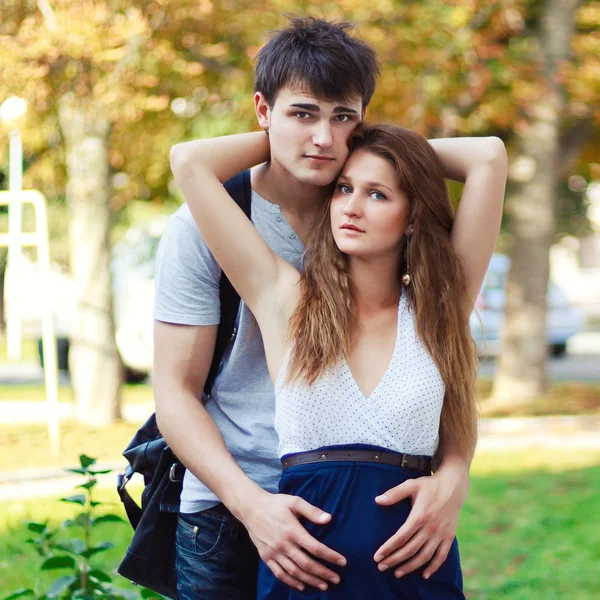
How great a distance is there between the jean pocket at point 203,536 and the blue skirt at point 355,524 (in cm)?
27

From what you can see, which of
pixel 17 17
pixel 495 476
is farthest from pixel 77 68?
pixel 495 476

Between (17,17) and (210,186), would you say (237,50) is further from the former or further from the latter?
(210,186)

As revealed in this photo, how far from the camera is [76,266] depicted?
9.17m

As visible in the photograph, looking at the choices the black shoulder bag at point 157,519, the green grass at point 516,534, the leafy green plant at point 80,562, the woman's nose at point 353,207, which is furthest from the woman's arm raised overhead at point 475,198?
the green grass at point 516,534

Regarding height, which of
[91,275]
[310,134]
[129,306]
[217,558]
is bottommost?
[129,306]

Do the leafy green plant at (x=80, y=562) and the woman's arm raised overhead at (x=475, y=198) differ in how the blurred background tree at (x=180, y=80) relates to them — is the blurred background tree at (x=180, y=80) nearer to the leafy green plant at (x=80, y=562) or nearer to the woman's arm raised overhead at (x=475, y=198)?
the leafy green plant at (x=80, y=562)

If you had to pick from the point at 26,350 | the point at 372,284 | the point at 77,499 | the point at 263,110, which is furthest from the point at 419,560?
the point at 26,350

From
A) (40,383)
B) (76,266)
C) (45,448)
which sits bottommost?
(40,383)

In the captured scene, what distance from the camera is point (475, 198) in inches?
99.2

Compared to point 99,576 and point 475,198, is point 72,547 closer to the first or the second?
point 99,576

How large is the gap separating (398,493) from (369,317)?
44 centimetres

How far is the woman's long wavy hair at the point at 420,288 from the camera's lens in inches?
92.4

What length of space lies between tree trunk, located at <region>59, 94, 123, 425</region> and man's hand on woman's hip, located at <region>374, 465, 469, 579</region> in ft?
23.0

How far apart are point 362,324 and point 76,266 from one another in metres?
7.11
